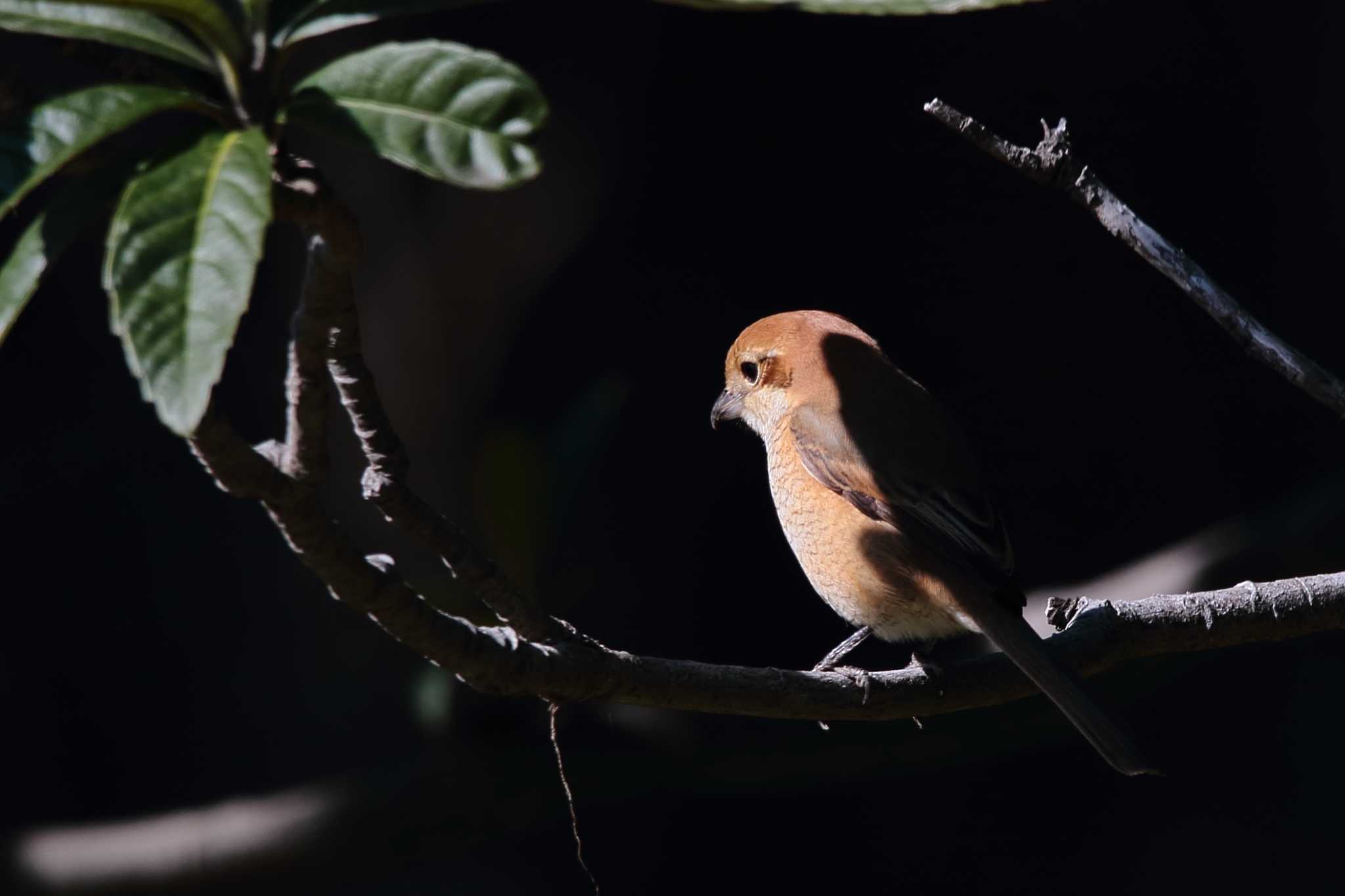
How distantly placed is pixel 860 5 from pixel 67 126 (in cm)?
72

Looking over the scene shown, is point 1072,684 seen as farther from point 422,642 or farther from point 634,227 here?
point 634,227

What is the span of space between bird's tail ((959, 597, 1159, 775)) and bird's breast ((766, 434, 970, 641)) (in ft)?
1.25

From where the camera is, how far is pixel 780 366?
10.6ft

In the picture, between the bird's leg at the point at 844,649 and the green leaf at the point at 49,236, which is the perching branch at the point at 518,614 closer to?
the green leaf at the point at 49,236

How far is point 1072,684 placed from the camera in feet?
7.77

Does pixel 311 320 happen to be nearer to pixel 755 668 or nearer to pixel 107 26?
pixel 107 26

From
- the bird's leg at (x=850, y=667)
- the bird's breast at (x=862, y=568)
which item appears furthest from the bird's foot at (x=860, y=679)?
the bird's breast at (x=862, y=568)

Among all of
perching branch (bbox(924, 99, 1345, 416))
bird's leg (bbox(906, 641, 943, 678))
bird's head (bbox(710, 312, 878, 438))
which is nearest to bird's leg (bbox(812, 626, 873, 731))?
bird's leg (bbox(906, 641, 943, 678))

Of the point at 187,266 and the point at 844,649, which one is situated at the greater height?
the point at 187,266

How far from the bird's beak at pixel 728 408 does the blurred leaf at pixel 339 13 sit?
2.15 m

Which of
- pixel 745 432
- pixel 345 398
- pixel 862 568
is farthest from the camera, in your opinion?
pixel 745 432

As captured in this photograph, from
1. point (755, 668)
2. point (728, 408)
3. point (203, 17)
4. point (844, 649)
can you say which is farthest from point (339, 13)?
point (728, 408)

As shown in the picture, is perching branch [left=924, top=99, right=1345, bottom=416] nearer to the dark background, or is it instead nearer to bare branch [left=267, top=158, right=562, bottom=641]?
bare branch [left=267, top=158, right=562, bottom=641]

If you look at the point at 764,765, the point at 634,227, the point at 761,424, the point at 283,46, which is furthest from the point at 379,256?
the point at 283,46
